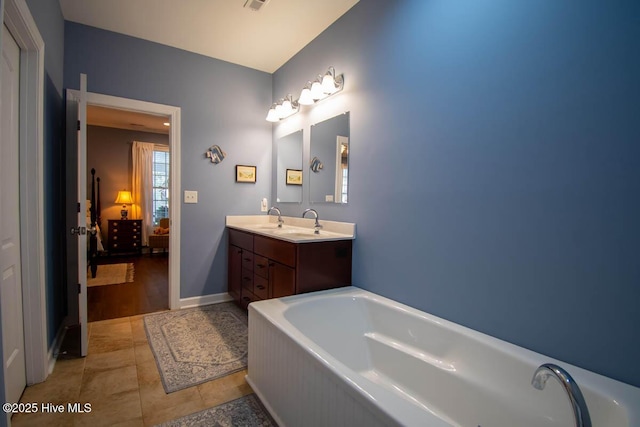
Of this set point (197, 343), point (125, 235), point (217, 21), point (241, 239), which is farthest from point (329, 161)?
point (125, 235)

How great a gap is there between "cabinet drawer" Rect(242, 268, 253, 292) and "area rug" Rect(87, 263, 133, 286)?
212 cm

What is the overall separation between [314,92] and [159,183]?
5204mm

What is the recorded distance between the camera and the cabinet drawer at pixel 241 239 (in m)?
2.72

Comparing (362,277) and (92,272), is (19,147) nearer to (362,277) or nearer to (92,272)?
(362,277)

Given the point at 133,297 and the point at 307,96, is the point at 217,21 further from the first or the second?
the point at 133,297

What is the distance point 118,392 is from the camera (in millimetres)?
1710

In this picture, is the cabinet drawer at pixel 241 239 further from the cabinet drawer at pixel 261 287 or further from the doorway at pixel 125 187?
the doorway at pixel 125 187

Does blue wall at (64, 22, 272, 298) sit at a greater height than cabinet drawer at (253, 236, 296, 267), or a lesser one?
greater

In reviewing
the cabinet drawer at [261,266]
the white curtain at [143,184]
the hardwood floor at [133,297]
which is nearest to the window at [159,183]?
the white curtain at [143,184]

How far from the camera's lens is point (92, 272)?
4.11 metres

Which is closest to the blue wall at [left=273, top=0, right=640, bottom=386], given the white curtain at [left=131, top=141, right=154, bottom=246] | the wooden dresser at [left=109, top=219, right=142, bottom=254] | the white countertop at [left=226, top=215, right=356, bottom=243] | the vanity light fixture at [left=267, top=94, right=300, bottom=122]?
the white countertop at [left=226, top=215, right=356, bottom=243]

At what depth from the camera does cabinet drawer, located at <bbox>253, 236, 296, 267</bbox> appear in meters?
2.06

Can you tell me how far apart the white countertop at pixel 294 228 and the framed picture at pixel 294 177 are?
364 mm

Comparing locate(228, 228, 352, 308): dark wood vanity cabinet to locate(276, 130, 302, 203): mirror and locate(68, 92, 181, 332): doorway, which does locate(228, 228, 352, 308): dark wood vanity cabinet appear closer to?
locate(276, 130, 302, 203): mirror
